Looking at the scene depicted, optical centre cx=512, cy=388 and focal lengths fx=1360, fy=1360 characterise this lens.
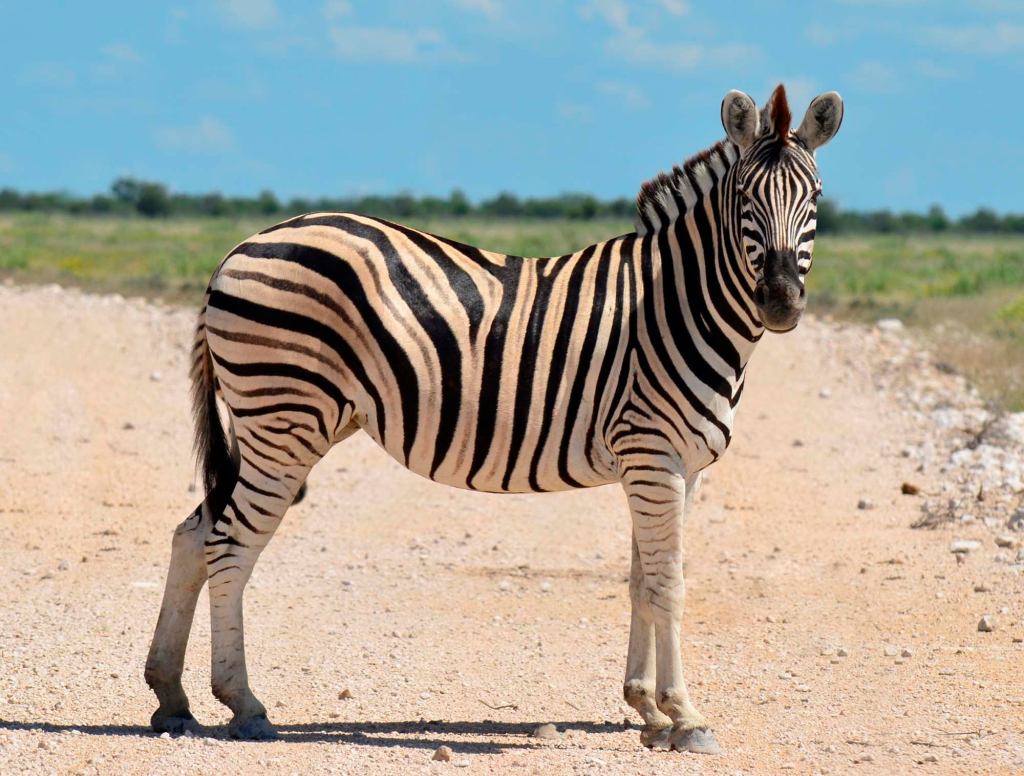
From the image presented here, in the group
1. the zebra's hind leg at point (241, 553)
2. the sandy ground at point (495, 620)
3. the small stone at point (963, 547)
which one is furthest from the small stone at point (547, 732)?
the small stone at point (963, 547)

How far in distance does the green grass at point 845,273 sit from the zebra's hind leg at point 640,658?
11547 millimetres

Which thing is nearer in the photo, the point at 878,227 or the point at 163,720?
the point at 163,720

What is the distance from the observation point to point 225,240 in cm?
4878

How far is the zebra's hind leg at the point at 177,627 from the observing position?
251 inches

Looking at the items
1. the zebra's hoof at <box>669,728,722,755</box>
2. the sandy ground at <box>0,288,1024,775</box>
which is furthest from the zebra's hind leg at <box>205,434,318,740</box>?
the zebra's hoof at <box>669,728,722,755</box>

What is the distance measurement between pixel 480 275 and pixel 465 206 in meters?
87.6

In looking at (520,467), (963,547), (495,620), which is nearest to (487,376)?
(520,467)

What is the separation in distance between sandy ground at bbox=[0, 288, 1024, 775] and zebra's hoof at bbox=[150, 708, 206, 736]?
0.11m

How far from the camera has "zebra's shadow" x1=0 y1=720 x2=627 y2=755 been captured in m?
6.20

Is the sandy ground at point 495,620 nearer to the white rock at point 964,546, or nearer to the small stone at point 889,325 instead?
the white rock at point 964,546

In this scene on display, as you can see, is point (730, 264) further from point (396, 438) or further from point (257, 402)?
point (257, 402)

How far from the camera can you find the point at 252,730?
6238 millimetres

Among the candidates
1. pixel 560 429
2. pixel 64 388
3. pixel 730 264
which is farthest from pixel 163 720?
pixel 64 388

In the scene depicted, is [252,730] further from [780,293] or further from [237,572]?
[780,293]
